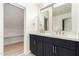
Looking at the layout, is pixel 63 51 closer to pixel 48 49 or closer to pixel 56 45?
pixel 56 45

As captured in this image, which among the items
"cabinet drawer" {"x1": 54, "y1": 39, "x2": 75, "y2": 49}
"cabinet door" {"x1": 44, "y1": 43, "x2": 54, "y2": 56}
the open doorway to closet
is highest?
the open doorway to closet

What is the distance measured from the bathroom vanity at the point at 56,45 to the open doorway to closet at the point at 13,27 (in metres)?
0.29

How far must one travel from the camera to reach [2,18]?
3.44 ft

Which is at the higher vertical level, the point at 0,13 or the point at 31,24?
the point at 0,13

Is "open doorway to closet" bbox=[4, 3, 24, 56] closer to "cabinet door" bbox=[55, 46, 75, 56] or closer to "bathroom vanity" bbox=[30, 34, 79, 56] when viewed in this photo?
"bathroom vanity" bbox=[30, 34, 79, 56]

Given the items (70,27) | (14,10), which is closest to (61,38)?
(70,27)

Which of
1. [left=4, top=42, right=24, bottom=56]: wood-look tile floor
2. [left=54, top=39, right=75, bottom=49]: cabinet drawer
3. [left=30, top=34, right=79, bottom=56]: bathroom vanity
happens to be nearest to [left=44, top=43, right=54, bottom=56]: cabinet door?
[left=30, top=34, right=79, bottom=56]: bathroom vanity

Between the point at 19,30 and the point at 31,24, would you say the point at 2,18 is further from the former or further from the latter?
the point at 31,24

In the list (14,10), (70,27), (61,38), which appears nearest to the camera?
(14,10)

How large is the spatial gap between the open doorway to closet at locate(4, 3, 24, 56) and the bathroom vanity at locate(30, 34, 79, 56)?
0.94 ft

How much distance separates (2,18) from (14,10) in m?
0.19

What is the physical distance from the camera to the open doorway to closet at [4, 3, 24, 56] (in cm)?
111

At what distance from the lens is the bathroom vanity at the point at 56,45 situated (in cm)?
112

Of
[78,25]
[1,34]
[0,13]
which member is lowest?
[1,34]
